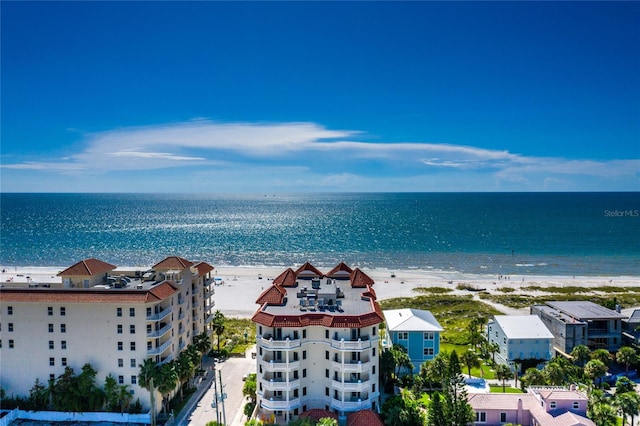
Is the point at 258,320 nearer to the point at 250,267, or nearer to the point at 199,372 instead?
the point at 199,372

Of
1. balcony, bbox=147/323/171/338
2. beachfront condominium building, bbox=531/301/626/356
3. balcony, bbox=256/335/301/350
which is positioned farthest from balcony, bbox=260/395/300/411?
beachfront condominium building, bbox=531/301/626/356

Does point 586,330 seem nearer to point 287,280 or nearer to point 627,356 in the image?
point 627,356

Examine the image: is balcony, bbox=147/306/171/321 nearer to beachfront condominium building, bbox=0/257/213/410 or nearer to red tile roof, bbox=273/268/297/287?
beachfront condominium building, bbox=0/257/213/410

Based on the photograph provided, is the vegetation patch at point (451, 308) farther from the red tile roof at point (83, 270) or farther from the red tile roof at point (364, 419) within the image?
the red tile roof at point (83, 270)

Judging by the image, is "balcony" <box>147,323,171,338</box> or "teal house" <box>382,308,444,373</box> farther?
"teal house" <box>382,308,444,373</box>

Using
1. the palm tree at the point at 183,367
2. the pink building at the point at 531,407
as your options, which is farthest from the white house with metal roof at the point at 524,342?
the palm tree at the point at 183,367
